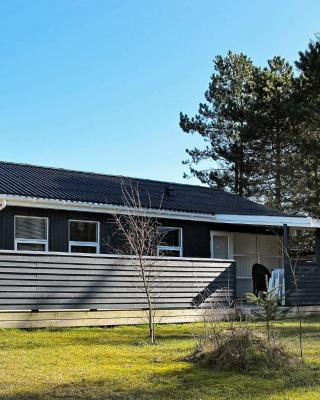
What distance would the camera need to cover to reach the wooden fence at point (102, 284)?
37.2ft

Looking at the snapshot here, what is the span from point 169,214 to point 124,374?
350 inches

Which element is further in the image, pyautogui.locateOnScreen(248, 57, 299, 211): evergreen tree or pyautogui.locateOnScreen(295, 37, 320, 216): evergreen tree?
pyautogui.locateOnScreen(248, 57, 299, 211): evergreen tree

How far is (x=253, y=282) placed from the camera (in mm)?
17500

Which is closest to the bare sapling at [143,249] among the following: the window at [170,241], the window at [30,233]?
the window at [170,241]

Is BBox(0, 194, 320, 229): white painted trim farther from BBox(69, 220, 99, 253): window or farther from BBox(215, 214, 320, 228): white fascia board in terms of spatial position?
BBox(69, 220, 99, 253): window

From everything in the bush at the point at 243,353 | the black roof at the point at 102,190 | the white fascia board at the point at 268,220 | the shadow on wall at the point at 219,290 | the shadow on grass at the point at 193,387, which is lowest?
the shadow on grass at the point at 193,387

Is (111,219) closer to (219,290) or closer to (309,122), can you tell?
(219,290)

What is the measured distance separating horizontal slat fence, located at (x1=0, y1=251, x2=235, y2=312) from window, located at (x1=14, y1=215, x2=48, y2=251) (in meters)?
2.00

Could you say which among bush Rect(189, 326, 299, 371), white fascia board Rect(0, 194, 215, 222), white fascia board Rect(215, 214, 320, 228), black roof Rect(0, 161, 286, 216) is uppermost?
black roof Rect(0, 161, 286, 216)

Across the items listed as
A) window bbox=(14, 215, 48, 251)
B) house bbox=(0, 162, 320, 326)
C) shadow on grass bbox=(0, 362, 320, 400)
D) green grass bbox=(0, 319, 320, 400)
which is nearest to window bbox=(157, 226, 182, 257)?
house bbox=(0, 162, 320, 326)

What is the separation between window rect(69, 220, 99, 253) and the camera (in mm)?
14414

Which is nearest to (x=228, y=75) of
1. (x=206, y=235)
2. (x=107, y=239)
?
(x=206, y=235)

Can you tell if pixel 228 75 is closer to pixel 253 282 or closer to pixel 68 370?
pixel 253 282

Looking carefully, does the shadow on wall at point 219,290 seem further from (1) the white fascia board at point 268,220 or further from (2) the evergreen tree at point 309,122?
(2) the evergreen tree at point 309,122
